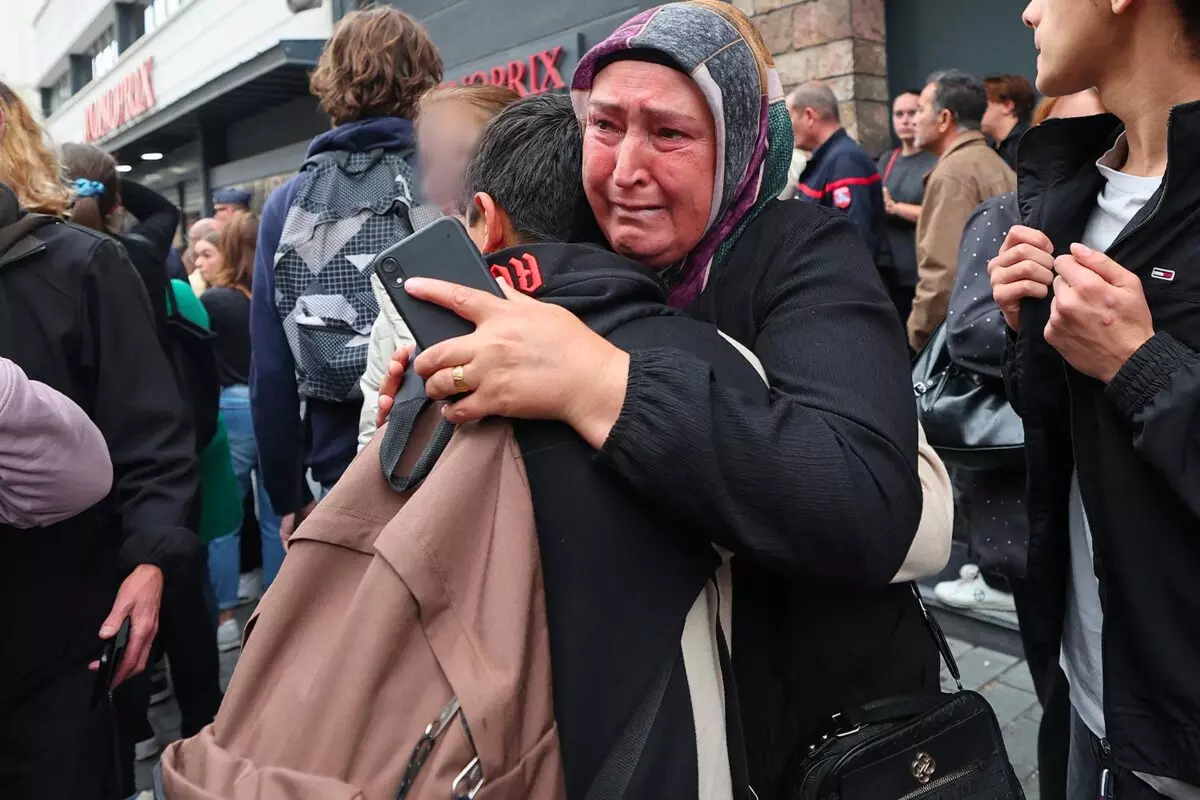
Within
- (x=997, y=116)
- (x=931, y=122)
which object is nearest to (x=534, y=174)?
(x=931, y=122)

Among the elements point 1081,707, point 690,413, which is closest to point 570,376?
point 690,413

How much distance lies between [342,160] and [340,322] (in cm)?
47

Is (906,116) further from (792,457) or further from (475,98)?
(792,457)

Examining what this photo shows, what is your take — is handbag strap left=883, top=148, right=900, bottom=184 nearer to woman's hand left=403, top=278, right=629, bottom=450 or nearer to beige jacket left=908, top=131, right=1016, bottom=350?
beige jacket left=908, top=131, right=1016, bottom=350

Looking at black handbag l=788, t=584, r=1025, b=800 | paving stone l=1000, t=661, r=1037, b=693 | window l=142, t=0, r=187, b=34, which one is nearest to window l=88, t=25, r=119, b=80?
window l=142, t=0, r=187, b=34

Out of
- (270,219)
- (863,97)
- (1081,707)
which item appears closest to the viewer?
(1081,707)

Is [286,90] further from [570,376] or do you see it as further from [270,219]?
[570,376]

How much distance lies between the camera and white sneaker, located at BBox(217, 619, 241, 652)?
449 cm

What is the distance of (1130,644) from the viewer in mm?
1427

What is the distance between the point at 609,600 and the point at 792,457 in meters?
0.25

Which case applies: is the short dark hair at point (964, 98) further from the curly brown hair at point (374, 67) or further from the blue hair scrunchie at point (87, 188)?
the blue hair scrunchie at point (87, 188)

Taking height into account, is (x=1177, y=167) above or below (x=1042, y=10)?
below

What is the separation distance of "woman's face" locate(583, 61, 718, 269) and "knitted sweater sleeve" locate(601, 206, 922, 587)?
0.99ft

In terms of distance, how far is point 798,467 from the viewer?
1.02 metres
